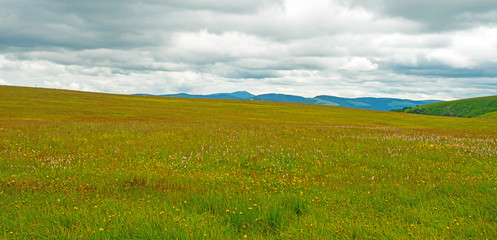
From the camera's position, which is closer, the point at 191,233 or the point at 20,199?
the point at 191,233

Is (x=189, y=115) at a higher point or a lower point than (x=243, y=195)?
lower

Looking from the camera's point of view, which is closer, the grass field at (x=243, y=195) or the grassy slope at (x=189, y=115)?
the grass field at (x=243, y=195)

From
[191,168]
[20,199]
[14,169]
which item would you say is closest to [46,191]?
[20,199]

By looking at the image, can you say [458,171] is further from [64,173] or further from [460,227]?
[64,173]

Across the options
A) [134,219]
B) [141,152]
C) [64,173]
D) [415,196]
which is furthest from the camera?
[141,152]

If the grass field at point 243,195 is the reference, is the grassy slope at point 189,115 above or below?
below

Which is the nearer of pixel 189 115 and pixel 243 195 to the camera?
pixel 243 195

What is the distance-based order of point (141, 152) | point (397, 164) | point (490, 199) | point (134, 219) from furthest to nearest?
point (141, 152) → point (397, 164) → point (490, 199) → point (134, 219)

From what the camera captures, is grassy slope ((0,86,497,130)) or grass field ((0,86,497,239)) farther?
grassy slope ((0,86,497,130))

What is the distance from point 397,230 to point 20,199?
6.91m

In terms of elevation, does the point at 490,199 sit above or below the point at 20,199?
above

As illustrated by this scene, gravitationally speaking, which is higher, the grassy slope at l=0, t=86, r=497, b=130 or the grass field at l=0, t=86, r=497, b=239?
the grass field at l=0, t=86, r=497, b=239

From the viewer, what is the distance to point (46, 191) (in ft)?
21.4

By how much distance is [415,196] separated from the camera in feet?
20.9
